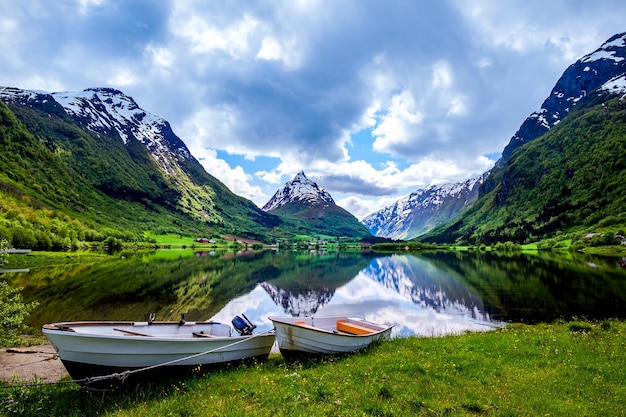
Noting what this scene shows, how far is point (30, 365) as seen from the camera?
2044 centimetres

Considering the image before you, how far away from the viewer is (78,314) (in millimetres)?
39281

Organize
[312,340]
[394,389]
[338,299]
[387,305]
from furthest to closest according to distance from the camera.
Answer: [338,299], [387,305], [312,340], [394,389]

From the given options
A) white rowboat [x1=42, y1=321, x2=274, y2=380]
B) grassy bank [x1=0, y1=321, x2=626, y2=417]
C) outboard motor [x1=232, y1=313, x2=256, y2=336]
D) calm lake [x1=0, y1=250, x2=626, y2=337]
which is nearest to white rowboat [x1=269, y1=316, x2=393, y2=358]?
grassy bank [x1=0, y1=321, x2=626, y2=417]

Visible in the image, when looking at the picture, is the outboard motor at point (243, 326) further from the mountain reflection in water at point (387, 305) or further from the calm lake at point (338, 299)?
the calm lake at point (338, 299)

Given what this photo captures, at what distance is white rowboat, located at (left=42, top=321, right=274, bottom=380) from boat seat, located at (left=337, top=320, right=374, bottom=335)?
6.92m

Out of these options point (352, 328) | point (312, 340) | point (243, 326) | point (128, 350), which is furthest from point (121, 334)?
point (352, 328)

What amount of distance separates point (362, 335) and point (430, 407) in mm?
8370

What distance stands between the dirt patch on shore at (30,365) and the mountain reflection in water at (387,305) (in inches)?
661

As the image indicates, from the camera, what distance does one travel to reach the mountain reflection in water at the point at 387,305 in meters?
37.1

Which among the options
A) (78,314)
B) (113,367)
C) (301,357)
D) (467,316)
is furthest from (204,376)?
(467,316)

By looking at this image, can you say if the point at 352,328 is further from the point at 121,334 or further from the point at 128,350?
the point at 121,334

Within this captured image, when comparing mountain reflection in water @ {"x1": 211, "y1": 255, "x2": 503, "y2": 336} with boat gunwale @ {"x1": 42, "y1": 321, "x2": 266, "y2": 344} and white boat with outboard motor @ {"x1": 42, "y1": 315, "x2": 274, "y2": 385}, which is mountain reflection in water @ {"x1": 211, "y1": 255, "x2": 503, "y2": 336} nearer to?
boat gunwale @ {"x1": 42, "y1": 321, "x2": 266, "y2": 344}

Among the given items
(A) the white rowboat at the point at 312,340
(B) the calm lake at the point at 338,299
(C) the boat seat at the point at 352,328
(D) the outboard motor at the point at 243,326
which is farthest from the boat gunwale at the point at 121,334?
(B) the calm lake at the point at 338,299

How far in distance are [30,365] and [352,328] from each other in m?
19.1
